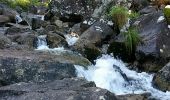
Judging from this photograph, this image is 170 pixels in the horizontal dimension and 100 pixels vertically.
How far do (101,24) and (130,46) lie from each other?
2671mm

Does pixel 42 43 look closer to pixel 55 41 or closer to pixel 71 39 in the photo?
pixel 55 41

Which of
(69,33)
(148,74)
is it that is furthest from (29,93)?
(69,33)

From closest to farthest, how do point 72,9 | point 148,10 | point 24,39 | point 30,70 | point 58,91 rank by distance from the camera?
point 58,91, point 30,70, point 24,39, point 148,10, point 72,9

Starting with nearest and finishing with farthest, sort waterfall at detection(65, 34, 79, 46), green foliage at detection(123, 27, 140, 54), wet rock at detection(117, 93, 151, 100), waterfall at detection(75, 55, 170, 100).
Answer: wet rock at detection(117, 93, 151, 100) → waterfall at detection(75, 55, 170, 100) → green foliage at detection(123, 27, 140, 54) → waterfall at detection(65, 34, 79, 46)

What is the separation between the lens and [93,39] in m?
13.9

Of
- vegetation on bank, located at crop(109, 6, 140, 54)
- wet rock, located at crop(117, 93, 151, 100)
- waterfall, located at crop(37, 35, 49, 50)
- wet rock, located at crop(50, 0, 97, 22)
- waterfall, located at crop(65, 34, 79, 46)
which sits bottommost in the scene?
wet rock, located at crop(117, 93, 151, 100)

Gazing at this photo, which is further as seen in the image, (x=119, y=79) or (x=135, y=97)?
(x=119, y=79)

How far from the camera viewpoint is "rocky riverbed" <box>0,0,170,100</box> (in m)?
6.43

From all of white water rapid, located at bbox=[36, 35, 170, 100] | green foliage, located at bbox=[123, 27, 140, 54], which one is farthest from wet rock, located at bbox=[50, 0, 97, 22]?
white water rapid, located at bbox=[36, 35, 170, 100]

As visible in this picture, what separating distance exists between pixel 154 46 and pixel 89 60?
2096mm

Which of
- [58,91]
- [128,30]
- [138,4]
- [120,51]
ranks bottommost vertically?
[58,91]

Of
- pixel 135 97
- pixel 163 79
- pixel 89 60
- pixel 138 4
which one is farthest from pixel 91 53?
pixel 138 4

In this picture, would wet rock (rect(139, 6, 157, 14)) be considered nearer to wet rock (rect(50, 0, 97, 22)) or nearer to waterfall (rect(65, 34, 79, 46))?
wet rock (rect(50, 0, 97, 22))

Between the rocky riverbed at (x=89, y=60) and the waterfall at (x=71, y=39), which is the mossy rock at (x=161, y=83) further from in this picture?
the waterfall at (x=71, y=39)
